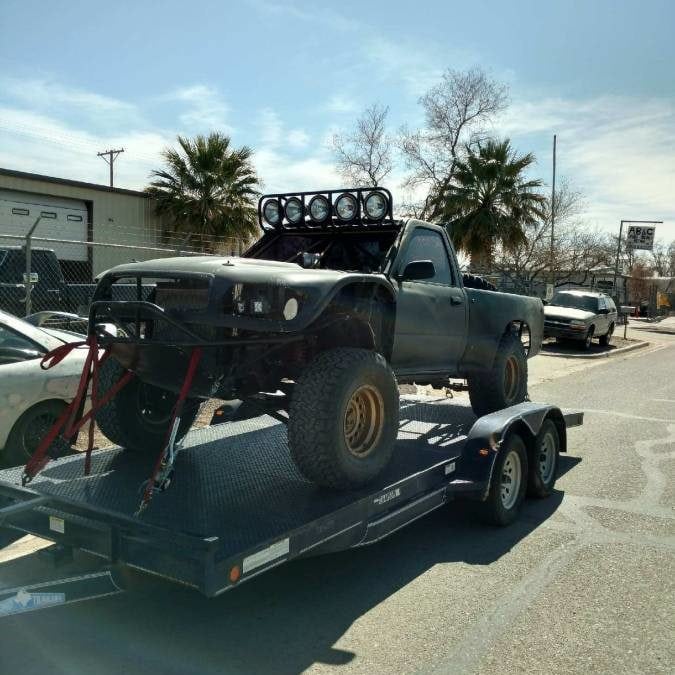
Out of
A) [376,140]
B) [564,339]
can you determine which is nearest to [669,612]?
[564,339]

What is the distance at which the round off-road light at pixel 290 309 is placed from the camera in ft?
12.9

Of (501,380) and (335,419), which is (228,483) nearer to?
(335,419)

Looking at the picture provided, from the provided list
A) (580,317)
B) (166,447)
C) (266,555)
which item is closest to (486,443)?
(266,555)

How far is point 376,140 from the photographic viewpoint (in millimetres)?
31734

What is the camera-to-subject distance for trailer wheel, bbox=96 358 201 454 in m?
4.71

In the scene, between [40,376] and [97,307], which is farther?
[40,376]

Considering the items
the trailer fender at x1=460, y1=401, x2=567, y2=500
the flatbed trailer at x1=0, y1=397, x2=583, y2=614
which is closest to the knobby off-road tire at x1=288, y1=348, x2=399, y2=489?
the flatbed trailer at x1=0, y1=397, x2=583, y2=614

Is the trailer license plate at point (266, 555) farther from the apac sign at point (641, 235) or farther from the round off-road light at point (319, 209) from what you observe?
the apac sign at point (641, 235)

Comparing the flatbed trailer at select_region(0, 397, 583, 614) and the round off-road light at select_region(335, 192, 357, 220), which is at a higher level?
the round off-road light at select_region(335, 192, 357, 220)

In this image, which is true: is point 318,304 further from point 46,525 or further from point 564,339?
point 564,339

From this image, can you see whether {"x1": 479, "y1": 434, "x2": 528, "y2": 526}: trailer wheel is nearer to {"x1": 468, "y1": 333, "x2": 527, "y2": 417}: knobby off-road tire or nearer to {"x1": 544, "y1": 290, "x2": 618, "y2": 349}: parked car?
{"x1": 468, "y1": 333, "x2": 527, "y2": 417}: knobby off-road tire

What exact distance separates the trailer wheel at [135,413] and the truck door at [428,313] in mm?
1562

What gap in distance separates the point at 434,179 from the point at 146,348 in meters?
26.8

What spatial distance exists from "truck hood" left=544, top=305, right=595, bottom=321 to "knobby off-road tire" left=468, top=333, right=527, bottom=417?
14.2 metres
